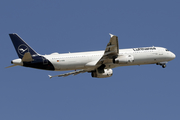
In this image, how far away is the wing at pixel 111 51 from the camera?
4919 cm

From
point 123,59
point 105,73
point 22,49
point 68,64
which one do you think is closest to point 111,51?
point 123,59

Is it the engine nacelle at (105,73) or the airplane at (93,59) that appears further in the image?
the engine nacelle at (105,73)

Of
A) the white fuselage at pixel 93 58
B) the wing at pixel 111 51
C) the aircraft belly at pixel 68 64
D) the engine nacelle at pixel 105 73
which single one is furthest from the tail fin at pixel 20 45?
the engine nacelle at pixel 105 73

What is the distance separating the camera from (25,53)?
5003cm

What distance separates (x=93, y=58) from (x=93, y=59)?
0.54 feet

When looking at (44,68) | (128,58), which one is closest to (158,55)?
Answer: (128,58)

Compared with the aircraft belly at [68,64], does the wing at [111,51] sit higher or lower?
higher

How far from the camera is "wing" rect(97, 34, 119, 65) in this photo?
161ft

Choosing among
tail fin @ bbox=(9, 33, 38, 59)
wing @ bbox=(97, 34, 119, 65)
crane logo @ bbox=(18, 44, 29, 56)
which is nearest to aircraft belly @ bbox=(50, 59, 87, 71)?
wing @ bbox=(97, 34, 119, 65)

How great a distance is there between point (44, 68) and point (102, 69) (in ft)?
33.9

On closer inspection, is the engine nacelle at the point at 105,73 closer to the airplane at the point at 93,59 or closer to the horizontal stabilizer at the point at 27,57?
the airplane at the point at 93,59

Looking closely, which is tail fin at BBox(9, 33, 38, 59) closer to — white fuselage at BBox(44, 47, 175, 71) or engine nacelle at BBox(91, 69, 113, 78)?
white fuselage at BBox(44, 47, 175, 71)

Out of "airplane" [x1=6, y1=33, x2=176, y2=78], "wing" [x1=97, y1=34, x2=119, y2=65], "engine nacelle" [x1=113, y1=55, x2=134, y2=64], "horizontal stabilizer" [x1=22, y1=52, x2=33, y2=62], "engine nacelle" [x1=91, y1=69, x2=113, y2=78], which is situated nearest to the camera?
"wing" [x1=97, y1=34, x2=119, y2=65]

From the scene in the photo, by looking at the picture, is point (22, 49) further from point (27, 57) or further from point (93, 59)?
point (93, 59)
